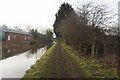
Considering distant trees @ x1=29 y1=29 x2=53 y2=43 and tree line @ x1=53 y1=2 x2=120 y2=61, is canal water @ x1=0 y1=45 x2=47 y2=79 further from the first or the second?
distant trees @ x1=29 y1=29 x2=53 y2=43

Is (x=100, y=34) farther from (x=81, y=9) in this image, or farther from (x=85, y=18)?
(x=81, y=9)

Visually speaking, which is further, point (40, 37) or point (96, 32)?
point (40, 37)

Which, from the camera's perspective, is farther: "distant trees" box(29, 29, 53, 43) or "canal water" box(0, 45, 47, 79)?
"distant trees" box(29, 29, 53, 43)

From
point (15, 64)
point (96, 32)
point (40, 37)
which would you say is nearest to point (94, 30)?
point (96, 32)

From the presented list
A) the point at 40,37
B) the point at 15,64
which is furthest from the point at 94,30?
the point at 40,37

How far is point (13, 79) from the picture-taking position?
995 centimetres

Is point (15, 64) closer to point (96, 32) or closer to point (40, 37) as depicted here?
point (96, 32)

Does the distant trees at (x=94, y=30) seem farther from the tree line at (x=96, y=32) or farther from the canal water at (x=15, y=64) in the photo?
the canal water at (x=15, y=64)

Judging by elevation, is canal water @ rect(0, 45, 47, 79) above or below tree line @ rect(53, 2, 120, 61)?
below

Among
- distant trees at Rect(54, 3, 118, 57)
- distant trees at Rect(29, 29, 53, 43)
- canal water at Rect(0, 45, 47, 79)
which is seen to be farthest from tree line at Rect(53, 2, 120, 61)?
distant trees at Rect(29, 29, 53, 43)

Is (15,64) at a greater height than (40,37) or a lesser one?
lesser

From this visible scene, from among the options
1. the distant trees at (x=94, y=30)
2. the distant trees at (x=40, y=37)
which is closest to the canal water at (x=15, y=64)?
the distant trees at (x=94, y=30)

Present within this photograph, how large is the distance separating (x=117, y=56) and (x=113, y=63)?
43 cm

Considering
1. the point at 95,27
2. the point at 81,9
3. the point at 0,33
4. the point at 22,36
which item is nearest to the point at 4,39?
the point at 0,33
